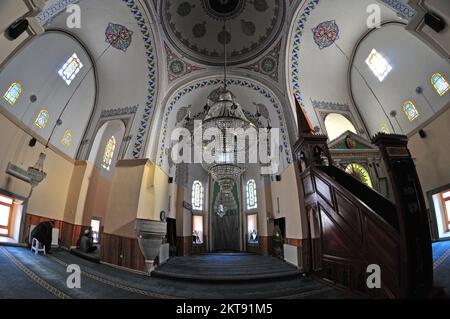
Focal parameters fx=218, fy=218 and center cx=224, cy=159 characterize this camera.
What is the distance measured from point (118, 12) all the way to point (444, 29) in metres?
6.69

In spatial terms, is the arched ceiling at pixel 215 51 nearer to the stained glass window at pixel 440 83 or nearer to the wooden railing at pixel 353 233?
the stained glass window at pixel 440 83

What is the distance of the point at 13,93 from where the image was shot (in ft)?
17.4

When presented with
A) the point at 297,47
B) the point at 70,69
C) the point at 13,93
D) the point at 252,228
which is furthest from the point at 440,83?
the point at 13,93

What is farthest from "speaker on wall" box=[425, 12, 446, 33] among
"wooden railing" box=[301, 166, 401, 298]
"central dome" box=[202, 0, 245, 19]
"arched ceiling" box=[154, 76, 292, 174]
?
"central dome" box=[202, 0, 245, 19]

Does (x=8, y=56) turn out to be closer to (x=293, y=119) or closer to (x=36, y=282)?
(x=36, y=282)

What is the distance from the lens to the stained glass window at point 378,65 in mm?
6648

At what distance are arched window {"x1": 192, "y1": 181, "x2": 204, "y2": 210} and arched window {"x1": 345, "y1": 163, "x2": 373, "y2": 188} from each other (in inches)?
285

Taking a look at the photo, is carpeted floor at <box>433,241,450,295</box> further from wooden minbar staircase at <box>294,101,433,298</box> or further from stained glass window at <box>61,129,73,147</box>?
stained glass window at <box>61,129,73,147</box>

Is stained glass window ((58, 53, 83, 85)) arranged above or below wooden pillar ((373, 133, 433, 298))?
above

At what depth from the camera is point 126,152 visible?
633cm

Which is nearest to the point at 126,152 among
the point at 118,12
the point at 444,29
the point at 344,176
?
the point at 118,12

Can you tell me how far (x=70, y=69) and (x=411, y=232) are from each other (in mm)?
8496

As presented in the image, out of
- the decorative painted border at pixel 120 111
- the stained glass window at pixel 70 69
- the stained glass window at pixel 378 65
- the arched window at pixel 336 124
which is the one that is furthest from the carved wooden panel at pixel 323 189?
the stained glass window at pixel 70 69

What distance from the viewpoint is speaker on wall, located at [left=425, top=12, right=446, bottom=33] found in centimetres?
264
